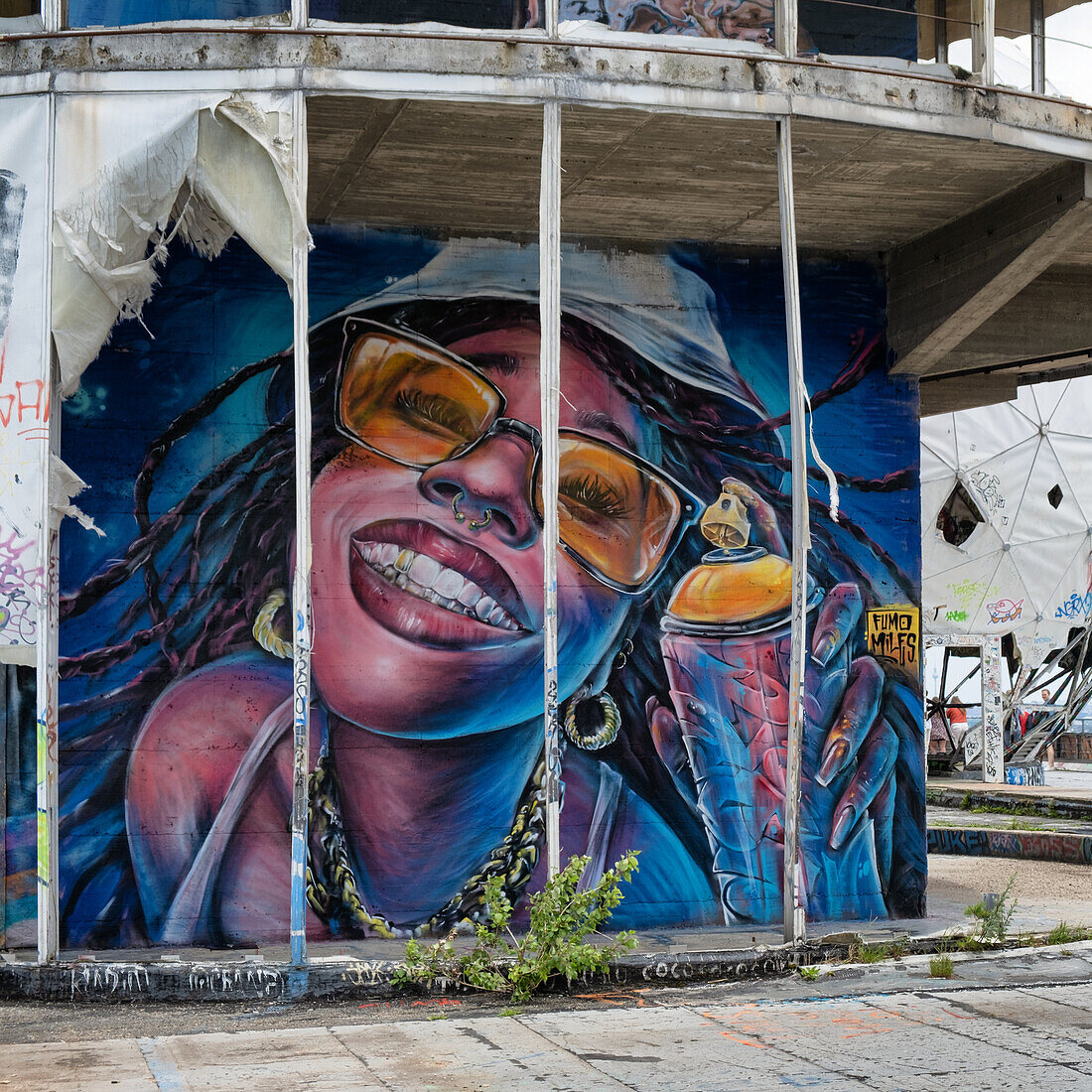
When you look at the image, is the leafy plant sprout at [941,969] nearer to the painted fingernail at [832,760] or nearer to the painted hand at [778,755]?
the painted hand at [778,755]

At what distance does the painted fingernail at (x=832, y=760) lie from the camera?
1148cm

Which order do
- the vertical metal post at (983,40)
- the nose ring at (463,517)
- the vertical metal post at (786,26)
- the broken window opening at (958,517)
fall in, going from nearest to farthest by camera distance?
the vertical metal post at (786,26)
the vertical metal post at (983,40)
the nose ring at (463,517)
the broken window opening at (958,517)

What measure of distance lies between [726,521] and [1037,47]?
4174 mm

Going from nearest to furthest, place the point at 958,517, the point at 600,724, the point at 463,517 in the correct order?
1. the point at 463,517
2. the point at 600,724
3. the point at 958,517

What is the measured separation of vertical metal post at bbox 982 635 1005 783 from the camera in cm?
2803

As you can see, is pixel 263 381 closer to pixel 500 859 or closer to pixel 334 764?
pixel 334 764

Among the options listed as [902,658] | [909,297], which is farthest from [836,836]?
[909,297]

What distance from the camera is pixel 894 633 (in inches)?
464

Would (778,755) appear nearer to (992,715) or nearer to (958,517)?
(992,715)

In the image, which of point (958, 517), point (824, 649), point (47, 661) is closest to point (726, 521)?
point (824, 649)

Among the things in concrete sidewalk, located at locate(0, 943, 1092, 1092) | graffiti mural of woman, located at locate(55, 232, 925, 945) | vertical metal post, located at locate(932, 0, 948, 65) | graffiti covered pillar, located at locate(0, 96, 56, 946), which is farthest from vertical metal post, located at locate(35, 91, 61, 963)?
vertical metal post, located at locate(932, 0, 948, 65)

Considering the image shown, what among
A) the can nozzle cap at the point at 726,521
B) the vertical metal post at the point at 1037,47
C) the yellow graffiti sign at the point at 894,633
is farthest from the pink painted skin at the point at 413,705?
the vertical metal post at the point at 1037,47

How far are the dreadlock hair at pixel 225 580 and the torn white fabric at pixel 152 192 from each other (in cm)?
174

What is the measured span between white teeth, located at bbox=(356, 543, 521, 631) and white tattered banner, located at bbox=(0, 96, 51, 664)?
8.89 ft
